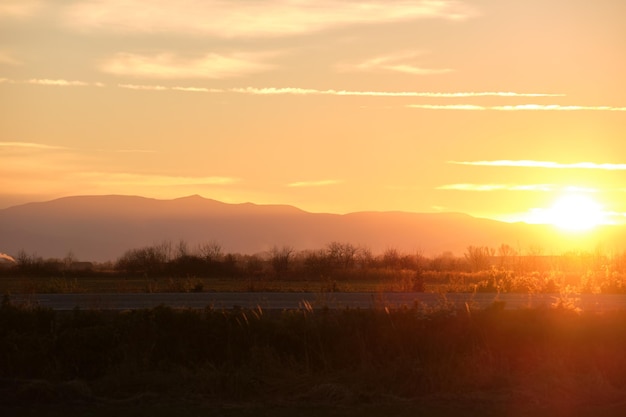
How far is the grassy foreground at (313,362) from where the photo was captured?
20234 mm

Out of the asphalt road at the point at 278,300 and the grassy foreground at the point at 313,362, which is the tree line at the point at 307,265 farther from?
the grassy foreground at the point at 313,362

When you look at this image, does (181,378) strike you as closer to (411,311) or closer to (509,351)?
(411,311)

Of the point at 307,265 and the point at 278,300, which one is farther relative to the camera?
the point at 307,265

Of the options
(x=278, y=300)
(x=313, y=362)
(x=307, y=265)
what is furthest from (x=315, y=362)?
(x=307, y=265)

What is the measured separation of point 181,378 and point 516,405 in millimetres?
7265

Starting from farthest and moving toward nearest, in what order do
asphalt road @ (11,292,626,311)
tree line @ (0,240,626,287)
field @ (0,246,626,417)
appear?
1. tree line @ (0,240,626,287)
2. asphalt road @ (11,292,626,311)
3. field @ (0,246,626,417)

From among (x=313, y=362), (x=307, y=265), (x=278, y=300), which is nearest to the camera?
(x=313, y=362)

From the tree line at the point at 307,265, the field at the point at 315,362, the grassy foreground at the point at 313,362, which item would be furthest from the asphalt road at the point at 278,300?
the tree line at the point at 307,265

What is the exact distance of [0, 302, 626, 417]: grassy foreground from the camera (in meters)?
20.2

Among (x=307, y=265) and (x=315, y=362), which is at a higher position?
(x=307, y=265)

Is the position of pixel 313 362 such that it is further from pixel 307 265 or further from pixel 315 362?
pixel 307 265

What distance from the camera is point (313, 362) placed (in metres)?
24.3

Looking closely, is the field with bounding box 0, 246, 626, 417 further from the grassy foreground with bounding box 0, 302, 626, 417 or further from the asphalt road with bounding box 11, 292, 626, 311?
the asphalt road with bounding box 11, 292, 626, 311

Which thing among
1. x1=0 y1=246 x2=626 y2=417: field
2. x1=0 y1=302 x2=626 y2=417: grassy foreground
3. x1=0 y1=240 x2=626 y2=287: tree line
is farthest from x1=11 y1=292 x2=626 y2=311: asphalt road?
x1=0 y1=240 x2=626 y2=287: tree line
